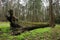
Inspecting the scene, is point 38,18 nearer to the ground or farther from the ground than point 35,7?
nearer to the ground

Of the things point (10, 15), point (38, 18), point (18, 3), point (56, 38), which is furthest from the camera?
point (18, 3)

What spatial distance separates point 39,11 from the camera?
41.8 metres

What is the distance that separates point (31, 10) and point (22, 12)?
3266 mm

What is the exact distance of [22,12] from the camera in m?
44.7

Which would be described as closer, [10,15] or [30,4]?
[10,15]

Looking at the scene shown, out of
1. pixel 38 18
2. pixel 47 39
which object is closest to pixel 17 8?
pixel 38 18

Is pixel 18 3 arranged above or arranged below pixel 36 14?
above

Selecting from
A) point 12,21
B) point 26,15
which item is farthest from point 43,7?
point 12,21

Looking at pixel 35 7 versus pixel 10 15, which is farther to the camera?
pixel 35 7

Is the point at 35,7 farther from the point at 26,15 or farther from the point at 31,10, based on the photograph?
the point at 26,15

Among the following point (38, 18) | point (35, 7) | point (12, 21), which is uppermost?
point (12, 21)

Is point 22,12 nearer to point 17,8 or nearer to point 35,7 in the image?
point 17,8

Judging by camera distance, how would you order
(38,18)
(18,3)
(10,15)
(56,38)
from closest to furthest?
(56,38), (10,15), (38,18), (18,3)

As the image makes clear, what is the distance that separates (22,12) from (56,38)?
3342cm
